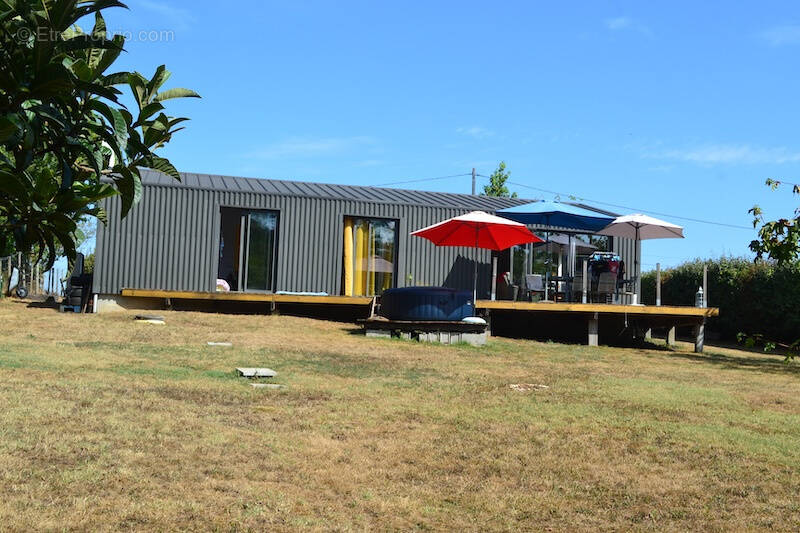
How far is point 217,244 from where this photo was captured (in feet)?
52.7

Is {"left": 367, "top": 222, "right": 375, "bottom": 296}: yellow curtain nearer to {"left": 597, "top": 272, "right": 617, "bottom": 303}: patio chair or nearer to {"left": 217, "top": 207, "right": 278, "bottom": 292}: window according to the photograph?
{"left": 217, "top": 207, "right": 278, "bottom": 292}: window

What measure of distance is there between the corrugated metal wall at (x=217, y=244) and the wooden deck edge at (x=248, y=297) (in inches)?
22.2

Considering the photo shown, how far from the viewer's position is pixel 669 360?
12734 millimetres

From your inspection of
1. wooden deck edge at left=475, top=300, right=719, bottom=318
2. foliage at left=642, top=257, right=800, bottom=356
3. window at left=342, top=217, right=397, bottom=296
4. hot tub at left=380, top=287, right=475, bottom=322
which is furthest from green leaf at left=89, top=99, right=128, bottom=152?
foliage at left=642, top=257, right=800, bottom=356

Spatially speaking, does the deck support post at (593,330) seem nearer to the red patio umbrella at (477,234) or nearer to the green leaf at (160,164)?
the red patio umbrella at (477,234)

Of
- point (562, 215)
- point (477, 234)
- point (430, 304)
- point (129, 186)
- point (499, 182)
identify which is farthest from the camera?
point (499, 182)

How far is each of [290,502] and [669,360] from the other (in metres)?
9.91

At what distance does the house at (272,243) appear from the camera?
1574cm

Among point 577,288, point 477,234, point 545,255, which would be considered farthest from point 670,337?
point 477,234

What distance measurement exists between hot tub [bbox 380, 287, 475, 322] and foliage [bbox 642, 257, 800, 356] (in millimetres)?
7788

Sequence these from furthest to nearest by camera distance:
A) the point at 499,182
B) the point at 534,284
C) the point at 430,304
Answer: the point at 499,182
the point at 534,284
the point at 430,304

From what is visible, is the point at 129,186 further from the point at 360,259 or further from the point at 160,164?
the point at 360,259

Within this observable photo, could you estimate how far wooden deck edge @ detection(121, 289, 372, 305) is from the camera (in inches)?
599

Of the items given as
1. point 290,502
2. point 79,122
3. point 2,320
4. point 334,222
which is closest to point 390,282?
point 334,222
